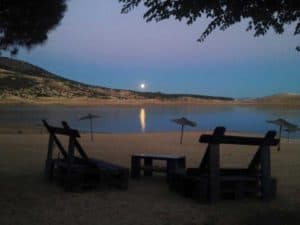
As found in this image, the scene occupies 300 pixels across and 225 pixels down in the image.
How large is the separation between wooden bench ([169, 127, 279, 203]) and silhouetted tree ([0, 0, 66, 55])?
355 cm

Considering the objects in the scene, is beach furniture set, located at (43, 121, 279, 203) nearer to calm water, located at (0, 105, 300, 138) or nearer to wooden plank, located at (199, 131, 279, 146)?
wooden plank, located at (199, 131, 279, 146)

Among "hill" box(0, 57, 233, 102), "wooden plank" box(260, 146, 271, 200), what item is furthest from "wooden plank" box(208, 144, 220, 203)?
"hill" box(0, 57, 233, 102)

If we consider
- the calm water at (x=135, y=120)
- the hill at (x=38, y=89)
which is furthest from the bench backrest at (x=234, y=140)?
the hill at (x=38, y=89)

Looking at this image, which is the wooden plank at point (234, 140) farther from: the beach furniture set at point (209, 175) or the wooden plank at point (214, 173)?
the wooden plank at point (214, 173)

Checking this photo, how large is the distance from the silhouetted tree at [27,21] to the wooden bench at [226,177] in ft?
11.7

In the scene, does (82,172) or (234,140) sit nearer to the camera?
(234,140)

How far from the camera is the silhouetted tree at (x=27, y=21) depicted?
8.48 m

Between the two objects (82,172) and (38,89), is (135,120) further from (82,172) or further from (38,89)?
(38,89)

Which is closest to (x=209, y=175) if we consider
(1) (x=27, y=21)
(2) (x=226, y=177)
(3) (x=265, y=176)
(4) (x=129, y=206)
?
(2) (x=226, y=177)

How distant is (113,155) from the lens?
1598 cm

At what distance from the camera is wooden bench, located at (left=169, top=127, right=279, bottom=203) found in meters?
7.96

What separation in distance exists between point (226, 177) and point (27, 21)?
431 centimetres

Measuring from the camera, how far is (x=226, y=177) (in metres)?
8.38

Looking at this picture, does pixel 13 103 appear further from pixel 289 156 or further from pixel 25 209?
pixel 25 209
